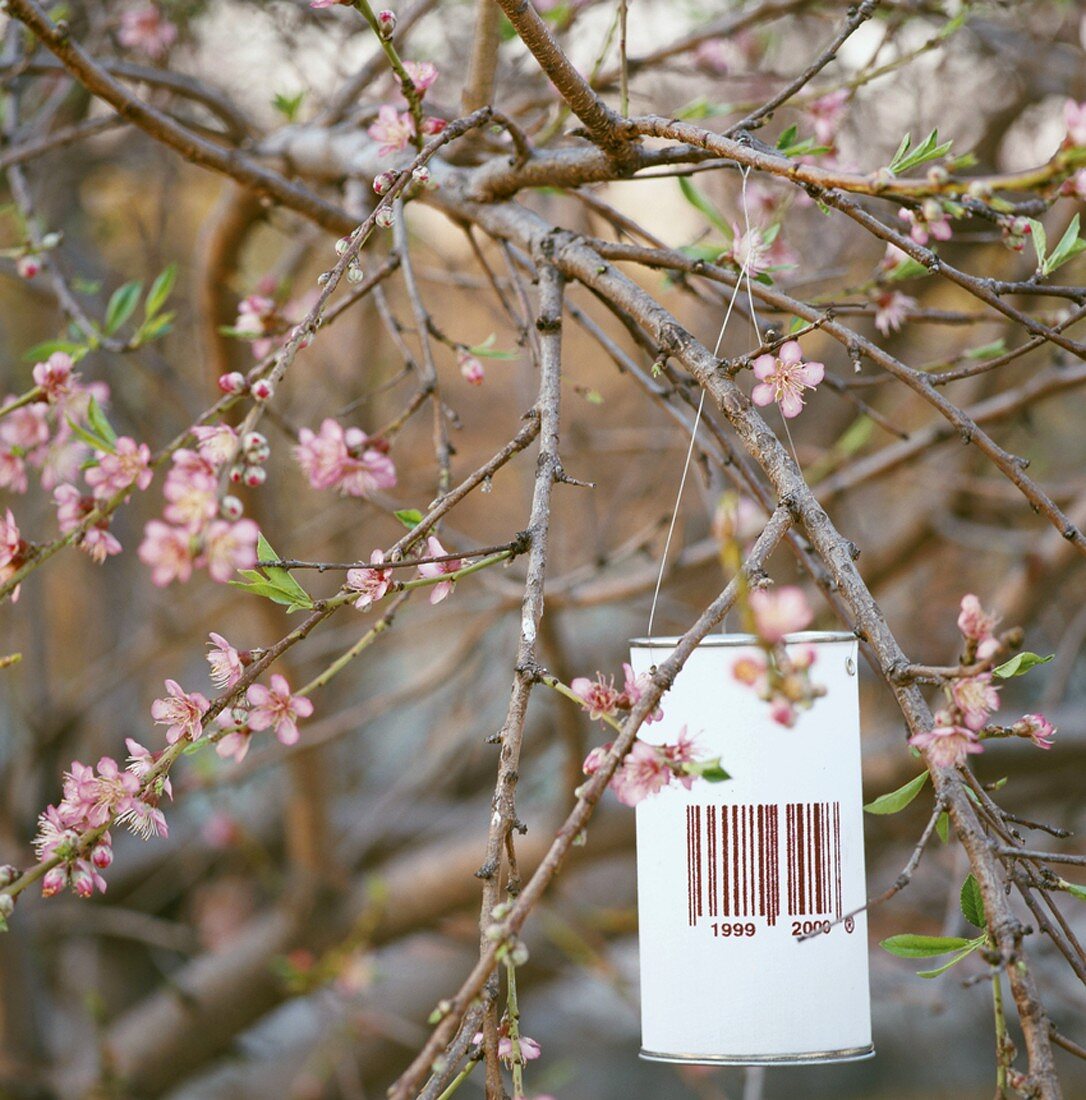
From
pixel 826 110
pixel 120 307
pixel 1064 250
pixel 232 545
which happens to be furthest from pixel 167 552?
pixel 826 110

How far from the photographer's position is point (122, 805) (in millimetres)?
766

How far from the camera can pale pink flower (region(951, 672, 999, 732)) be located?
0.61 meters

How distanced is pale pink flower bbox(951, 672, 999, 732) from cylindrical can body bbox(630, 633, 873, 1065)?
0.17 m

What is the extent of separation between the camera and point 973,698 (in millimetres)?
618

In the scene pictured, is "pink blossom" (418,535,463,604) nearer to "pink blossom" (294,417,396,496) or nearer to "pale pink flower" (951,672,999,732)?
"pink blossom" (294,417,396,496)

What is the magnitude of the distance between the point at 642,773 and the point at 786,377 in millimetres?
306

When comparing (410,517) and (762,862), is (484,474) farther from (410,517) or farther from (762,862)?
(762,862)

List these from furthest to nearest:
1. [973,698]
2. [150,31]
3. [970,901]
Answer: [150,31] < [970,901] < [973,698]

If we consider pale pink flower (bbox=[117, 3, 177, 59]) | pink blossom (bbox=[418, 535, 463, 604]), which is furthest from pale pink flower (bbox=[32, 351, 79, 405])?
pale pink flower (bbox=[117, 3, 177, 59])

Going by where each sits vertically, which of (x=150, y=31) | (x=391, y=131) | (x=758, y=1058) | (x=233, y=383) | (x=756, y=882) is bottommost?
(x=758, y=1058)

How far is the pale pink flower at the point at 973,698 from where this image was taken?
2.01ft

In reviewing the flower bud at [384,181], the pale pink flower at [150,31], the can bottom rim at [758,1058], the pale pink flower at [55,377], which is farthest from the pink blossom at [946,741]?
the pale pink flower at [150,31]

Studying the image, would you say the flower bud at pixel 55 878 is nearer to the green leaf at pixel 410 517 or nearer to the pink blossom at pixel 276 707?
the pink blossom at pixel 276 707

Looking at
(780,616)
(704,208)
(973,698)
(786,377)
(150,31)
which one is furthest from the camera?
(150,31)
